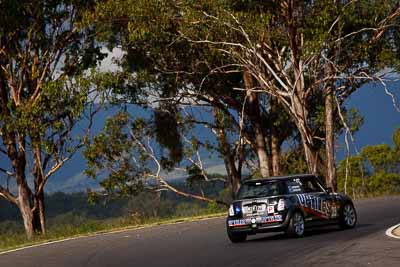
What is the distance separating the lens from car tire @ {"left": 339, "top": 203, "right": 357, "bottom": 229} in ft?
72.2

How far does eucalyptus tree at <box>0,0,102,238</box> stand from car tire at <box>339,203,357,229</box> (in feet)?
69.8

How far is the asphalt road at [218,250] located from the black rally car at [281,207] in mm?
305

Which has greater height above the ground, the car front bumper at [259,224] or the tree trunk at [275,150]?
the tree trunk at [275,150]

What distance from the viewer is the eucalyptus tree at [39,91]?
4159 centimetres

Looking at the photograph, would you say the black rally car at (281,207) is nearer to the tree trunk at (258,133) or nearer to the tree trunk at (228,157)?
the tree trunk at (258,133)

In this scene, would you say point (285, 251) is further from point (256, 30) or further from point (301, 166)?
point (301, 166)

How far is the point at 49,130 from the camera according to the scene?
43000 mm

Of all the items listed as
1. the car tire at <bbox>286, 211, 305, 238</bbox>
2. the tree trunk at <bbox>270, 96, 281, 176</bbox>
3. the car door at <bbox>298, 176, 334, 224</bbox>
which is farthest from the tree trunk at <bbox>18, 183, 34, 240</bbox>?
the car tire at <bbox>286, 211, 305, 238</bbox>

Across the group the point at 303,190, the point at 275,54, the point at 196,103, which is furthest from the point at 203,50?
the point at 303,190

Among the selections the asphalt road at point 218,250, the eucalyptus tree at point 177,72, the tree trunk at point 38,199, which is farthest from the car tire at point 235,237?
the tree trunk at point 38,199

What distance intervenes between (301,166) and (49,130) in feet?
53.8

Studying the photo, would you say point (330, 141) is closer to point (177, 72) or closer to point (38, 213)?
point (177, 72)

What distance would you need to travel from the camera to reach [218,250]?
1875cm

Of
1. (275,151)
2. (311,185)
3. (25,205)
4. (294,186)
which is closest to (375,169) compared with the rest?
(275,151)
